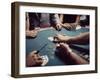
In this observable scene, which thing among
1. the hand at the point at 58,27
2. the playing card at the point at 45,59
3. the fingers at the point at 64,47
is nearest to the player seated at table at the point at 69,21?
the hand at the point at 58,27

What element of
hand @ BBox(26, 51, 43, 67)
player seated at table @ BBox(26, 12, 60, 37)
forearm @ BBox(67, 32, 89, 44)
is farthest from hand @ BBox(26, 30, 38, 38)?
forearm @ BBox(67, 32, 89, 44)

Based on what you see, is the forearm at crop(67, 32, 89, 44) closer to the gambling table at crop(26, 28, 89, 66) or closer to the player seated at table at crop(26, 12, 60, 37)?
the gambling table at crop(26, 28, 89, 66)

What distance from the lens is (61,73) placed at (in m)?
2.07

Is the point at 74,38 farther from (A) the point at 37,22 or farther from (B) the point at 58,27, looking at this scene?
(A) the point at 37,22

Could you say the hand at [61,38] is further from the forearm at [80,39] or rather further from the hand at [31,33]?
the hand at [31,33]

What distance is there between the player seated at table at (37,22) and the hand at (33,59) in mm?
161

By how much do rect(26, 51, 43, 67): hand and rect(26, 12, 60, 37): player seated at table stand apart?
161mm

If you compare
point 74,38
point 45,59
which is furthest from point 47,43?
point 74,38

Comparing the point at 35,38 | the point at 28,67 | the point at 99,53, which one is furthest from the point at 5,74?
the point at 99,53

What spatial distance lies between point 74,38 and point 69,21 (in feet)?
0.51

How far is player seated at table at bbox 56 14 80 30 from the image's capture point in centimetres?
208

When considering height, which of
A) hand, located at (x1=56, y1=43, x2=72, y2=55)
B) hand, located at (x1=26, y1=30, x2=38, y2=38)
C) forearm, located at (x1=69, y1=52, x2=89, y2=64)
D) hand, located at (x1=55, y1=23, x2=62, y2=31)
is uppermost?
hand, located at (x1=55, y1=23, x2=62, y2=31)

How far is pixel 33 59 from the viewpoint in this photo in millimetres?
1981

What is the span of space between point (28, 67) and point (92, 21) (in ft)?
2.38
